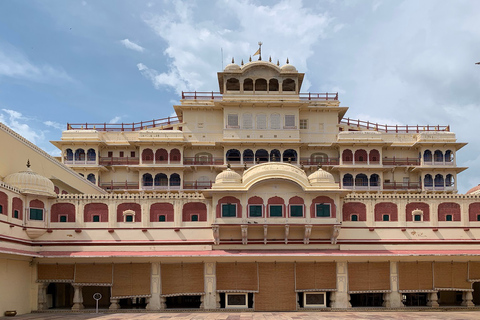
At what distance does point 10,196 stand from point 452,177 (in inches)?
1912

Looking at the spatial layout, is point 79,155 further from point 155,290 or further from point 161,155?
point 155,290

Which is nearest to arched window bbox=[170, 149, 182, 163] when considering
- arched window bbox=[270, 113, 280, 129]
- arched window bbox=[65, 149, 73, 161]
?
arched window bbox=[270, 113, 280, 129]

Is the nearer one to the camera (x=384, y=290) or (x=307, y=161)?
(x=384, y=290)

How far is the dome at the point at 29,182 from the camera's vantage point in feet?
120

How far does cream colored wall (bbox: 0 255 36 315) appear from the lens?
111ft

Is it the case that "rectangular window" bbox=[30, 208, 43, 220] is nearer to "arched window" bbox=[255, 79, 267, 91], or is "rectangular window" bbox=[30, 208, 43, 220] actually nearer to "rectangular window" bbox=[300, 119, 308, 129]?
"arched window" bbox=[255, 79, 267, 91]

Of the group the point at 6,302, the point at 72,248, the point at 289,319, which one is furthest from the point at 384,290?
the point at 6,302

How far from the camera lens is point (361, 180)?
60906 mm

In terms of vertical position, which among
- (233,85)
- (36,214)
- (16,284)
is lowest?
(16,284)

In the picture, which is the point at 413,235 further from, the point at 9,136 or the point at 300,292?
the point at 9,136

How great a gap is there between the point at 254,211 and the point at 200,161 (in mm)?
21873

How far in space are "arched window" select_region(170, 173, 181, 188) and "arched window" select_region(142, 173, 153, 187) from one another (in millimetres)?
2397

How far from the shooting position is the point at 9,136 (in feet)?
121

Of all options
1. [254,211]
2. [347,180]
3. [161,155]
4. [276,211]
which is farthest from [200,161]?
[276,211]
